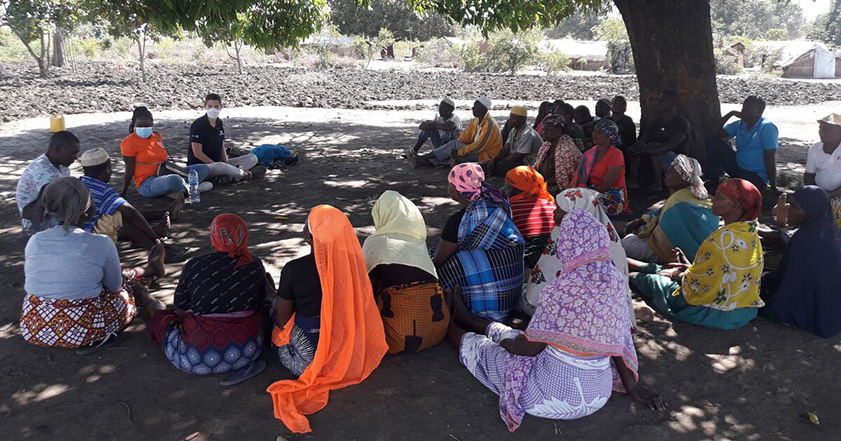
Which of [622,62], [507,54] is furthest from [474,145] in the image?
[622,62]

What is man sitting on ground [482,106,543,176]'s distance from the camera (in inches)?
327

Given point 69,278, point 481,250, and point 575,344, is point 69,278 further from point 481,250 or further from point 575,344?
point 575,344

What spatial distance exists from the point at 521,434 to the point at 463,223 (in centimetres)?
149

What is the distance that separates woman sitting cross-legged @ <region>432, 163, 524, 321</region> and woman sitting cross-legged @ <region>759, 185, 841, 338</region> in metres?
1.90

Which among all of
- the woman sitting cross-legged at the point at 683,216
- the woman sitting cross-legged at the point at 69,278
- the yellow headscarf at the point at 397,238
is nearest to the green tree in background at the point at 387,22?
the woman sitting cross-legged at the point at 683,216

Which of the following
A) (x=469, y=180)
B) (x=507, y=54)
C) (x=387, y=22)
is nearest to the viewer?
(x=469, y=180)

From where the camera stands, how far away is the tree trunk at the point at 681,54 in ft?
24.4

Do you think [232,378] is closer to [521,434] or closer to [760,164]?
[521,434]

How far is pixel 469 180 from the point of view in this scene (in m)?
4.15

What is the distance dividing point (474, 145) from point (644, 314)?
5.09 metres

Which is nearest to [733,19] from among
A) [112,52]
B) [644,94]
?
[112,52]

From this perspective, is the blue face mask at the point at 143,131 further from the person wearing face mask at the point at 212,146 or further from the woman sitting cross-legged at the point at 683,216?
the woman sitting cross-legged at the point at 683,216

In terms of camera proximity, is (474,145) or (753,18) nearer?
(474,145)

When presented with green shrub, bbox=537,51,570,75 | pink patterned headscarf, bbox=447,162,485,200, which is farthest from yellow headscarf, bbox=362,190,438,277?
green shrub, bbox=537,51,570,75
